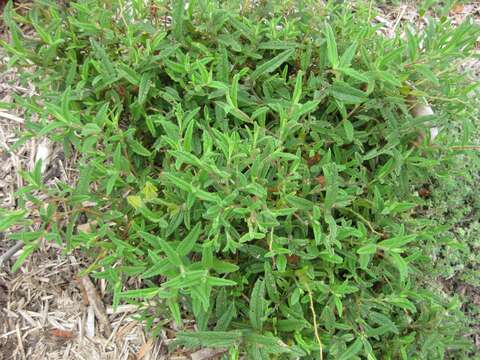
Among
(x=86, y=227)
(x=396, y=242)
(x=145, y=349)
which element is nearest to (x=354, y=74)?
(x=396, y=242)

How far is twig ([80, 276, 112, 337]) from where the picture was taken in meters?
2.55

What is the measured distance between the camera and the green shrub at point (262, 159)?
193 centimetres

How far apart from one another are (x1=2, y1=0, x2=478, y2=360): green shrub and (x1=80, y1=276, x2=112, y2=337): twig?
30 centimetres

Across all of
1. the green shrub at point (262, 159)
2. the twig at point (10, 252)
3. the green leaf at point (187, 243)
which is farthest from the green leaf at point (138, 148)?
the twig at point (10, 252)

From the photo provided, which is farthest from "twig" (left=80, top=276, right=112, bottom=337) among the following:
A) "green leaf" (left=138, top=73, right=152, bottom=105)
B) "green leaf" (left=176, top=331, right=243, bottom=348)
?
"green leaf" (left=138, top=73, right=152, bottom=105)

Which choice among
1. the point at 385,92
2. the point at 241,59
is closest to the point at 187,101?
the point at 241,59

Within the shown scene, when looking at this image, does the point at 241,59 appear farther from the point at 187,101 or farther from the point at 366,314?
the point at 366,314

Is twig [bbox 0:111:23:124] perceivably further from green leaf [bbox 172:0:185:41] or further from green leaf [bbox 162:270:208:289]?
green leaf [bbox 162:270:208:289]

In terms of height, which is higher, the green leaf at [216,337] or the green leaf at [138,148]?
the green leaf at [138,148]

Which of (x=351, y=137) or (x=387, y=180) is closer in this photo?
(x=351, y=137)

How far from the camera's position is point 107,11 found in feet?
7.01

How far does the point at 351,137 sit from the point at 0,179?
6.65 feet

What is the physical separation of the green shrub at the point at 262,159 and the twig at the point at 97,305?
296 mm

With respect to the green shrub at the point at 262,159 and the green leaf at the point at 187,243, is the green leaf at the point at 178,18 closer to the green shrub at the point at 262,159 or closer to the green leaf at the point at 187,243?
the green shrub at the point at 262,159
